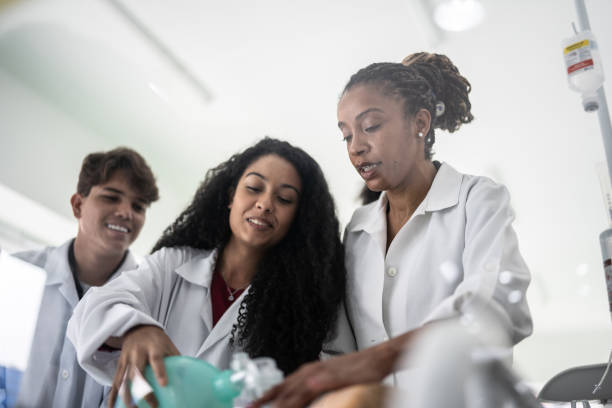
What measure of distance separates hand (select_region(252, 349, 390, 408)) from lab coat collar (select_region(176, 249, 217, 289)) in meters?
0.55

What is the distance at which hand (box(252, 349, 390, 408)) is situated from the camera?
57cm

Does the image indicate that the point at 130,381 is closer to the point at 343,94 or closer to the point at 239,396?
the point at 239,396

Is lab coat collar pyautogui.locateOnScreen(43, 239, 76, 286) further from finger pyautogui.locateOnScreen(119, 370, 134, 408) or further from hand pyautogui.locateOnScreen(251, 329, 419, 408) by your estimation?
hand pyautogui.locateOnScreen(251, 329, 419, 408)

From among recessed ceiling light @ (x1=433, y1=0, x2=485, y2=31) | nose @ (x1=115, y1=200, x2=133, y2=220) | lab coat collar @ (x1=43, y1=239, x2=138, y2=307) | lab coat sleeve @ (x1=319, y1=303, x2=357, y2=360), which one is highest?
recessed ceiling light @ (x1=433, y1=0, x2=485, y2=31)

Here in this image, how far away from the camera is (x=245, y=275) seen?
117cm

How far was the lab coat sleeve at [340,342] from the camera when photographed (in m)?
0.98

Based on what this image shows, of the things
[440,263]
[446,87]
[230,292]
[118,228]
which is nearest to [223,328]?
[230,292]

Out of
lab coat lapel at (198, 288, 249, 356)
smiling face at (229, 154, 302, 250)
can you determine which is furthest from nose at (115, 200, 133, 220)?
lab coat lapel at (198, 288, 249, 356)

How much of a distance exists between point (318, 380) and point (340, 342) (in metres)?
0.43

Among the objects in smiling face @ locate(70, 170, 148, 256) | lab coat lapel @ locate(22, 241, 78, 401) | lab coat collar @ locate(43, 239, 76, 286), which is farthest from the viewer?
smiling face @ locate(70, 170, 148, 256)

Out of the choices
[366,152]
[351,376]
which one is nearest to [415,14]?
[366,152]

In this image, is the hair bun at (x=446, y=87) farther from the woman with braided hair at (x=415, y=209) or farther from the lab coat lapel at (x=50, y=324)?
the lab coat lapel at (x=50, y=324)

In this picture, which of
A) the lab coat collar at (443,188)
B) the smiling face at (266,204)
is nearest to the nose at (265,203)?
the smiling face at (266,204)

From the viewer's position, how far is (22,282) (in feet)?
4.26
